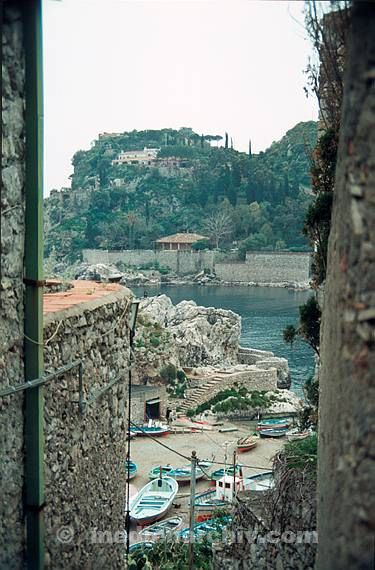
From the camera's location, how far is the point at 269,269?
7806 cm

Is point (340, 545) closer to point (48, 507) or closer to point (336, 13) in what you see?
point (336, 13)

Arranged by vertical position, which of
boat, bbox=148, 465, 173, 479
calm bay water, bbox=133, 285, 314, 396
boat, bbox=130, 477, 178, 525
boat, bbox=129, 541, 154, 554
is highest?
boat, bbox=129, 541, 154, 554

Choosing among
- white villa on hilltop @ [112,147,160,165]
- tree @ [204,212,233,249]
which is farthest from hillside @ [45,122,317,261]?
white villa on hilltop @ [112,147,160,165]

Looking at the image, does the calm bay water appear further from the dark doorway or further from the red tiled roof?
the dark doorway

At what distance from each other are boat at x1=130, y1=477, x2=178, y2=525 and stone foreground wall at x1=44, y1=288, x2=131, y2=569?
25.7 ft

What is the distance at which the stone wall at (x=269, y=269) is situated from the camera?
7625 centimetres

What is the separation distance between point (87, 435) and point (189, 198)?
288 ft

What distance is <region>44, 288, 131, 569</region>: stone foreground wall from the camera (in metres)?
3.54

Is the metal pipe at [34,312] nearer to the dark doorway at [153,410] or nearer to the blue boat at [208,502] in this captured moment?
the blue boat at [208,502]

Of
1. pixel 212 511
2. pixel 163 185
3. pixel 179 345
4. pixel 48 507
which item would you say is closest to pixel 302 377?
pixel 179 345

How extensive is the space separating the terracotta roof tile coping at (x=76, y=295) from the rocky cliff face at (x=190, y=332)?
21.3 metres

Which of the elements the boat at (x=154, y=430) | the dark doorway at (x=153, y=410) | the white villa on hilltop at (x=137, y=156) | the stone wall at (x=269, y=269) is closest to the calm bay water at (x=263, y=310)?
the stone wall at (x=269, y=269)

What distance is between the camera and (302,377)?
34.5m

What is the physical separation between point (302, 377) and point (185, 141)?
82.7 metres
